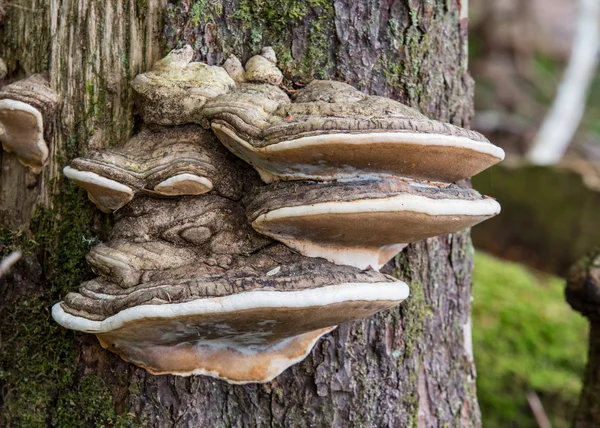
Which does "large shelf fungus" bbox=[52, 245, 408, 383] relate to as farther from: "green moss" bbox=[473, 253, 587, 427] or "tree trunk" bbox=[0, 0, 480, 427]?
"green moss" bbox=[473, 253, 587, 427]

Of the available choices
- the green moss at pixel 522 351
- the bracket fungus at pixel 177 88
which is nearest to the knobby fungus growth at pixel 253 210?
the bracket fungus at pixel 177 88

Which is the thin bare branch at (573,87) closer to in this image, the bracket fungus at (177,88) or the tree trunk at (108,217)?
the tree trunk at (108,217)

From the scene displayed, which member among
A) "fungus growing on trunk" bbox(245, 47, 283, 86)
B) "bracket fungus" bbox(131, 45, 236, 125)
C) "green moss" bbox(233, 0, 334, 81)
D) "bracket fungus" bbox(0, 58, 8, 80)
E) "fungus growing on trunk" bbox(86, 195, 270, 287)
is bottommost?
"fungus growing on trunk" bbox(86, 195, 270, 287)

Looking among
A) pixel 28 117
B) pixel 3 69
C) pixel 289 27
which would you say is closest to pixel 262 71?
pixel 289 27

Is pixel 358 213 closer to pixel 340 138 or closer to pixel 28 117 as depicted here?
pixel 340 138

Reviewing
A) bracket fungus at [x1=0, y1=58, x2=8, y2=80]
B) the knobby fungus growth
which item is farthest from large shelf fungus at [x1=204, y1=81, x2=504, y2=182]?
bracket fungus at [x1=0, y1=58, x2=8, y2=80]
